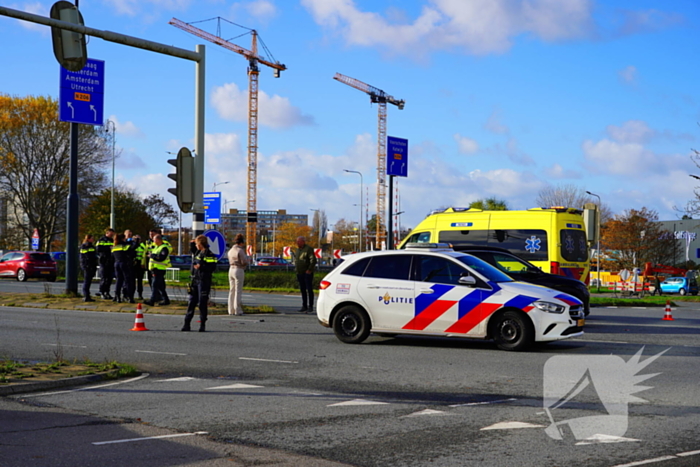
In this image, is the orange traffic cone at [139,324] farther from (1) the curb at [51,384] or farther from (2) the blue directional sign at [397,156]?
(2) the blue directional sign at [397,156]

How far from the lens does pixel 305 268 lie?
20.3m

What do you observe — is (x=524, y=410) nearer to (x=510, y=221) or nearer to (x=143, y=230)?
(x=510, y=221)

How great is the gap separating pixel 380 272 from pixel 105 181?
4414 centimetres

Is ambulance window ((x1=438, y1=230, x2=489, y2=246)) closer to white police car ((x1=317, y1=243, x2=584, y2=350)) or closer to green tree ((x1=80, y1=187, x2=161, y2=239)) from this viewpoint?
white police car ((x1=317, y1=243, x2=584, y2=350))

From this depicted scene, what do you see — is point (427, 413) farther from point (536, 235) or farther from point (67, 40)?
point (536, 235)

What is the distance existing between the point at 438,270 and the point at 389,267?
0.86 m

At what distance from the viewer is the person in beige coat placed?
18688 mm

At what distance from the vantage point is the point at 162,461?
18.9ft

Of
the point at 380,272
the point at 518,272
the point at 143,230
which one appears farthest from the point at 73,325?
the point at 143,230

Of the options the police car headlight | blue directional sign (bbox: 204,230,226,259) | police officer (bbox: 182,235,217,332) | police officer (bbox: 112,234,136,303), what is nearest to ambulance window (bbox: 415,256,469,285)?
the police car headlight

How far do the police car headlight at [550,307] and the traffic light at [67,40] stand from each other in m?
7.96

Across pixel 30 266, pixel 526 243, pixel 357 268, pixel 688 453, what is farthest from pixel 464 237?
pixel 30 266

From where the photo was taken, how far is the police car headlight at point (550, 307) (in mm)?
12398
